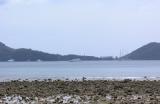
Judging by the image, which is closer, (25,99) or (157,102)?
(157,102)

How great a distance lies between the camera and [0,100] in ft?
103

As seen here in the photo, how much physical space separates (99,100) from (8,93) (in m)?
9.57

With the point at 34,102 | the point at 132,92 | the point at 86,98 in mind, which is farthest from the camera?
the point at 132,92

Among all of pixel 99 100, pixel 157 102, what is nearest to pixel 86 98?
pixel 99 100

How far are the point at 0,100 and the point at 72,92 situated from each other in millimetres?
7390

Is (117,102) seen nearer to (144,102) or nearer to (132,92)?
(144,102)

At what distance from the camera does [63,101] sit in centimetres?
2997

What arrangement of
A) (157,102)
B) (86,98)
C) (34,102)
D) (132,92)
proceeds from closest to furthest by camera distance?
1. (157,102)
2. (34,102)
3. (86,98)
4. (132,92)

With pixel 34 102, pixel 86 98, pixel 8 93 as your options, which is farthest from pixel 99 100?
pixel 8 93

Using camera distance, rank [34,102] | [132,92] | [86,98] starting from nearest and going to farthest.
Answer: [34,102] < [86,98] < [132,92]

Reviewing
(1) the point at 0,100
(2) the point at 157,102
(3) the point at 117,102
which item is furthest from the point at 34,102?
(2) the point at 157,102

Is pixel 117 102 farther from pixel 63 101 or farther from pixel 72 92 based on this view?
pixel 72 92

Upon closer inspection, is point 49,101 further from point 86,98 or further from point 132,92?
point 132,92

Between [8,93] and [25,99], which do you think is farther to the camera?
[8,93]
